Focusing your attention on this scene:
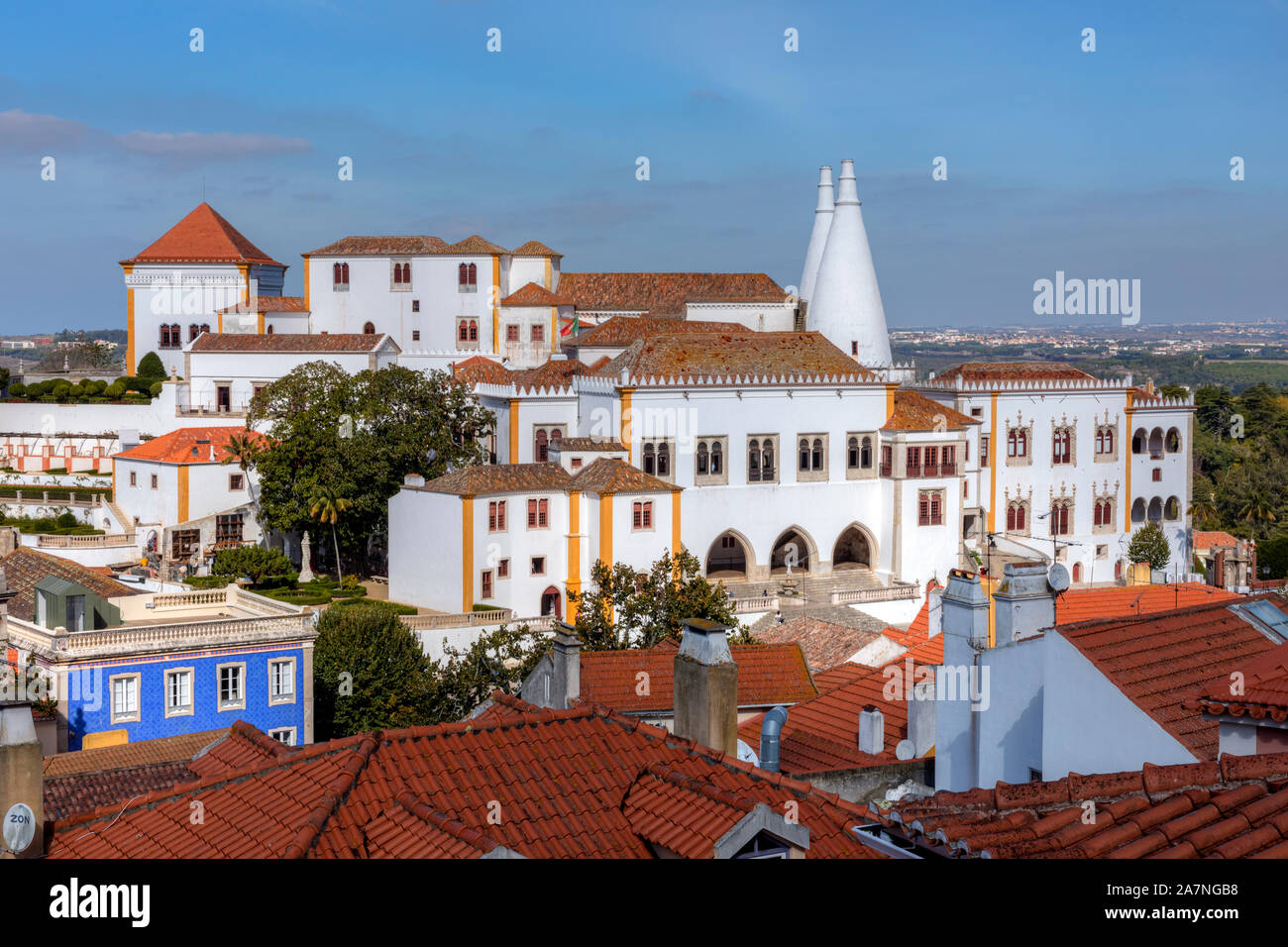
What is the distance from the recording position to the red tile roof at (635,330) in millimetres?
54531

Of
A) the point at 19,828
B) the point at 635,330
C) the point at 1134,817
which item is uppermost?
the point at 635,330

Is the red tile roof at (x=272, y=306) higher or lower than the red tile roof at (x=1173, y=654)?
higher

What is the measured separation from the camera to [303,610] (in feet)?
99.6

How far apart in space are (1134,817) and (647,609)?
26988 mm

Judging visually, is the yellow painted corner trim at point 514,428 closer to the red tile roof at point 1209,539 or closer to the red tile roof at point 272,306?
the red tile roof at point 272,306

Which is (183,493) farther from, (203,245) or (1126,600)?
(1126,600)

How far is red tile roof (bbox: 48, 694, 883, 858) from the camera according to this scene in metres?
9.57

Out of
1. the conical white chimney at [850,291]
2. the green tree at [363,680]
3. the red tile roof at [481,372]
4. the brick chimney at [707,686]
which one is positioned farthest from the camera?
the conical white chimney at [850,291]

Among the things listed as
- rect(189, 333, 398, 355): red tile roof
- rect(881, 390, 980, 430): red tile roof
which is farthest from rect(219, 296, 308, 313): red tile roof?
rect(881, 390, 980, 430): red tile roof

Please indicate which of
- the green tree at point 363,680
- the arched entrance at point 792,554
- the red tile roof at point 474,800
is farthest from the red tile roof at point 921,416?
the red tile roof at point 474,800

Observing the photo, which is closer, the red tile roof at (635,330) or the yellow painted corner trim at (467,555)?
the yellow painted corner trim at (467,555)

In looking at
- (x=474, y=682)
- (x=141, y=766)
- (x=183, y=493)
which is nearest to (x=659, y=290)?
(x=183, y=493)

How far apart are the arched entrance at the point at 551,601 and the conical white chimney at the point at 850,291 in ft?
57.8

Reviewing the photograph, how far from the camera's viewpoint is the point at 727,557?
48531mm
